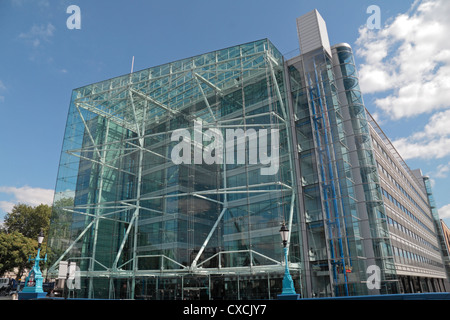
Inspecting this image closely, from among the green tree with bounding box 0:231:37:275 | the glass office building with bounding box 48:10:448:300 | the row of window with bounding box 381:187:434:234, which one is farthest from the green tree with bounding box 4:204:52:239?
the row of window with bounding box 381:187:434:234

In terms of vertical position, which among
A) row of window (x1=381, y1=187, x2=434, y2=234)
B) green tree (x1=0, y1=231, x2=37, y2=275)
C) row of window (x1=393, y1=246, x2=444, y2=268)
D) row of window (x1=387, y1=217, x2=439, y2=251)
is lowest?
row of window (x1=393, y1=246, x2=444, y2=268)

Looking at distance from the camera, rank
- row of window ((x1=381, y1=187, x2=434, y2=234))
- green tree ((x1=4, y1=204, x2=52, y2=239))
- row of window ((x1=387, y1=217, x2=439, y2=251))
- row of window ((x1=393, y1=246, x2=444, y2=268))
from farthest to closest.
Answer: green tree ((x1=4, y1=204, x2=52, y2=239)) < row of window ((x1=381, y1=187, x2=434, y2=234)) < row of window ((x1=387, y1=217, x2=439, y2=251)) < row of window ((x1=393, y1=246, x2=444, y2=268))

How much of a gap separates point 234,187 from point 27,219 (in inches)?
1690

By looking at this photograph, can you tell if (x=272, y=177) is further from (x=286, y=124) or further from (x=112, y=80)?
(x=112, y=80)

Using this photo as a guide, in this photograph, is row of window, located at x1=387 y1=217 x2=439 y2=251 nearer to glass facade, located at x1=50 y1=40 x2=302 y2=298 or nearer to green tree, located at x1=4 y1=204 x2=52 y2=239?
glass facade, located at x1=50 y1=40 x2=302 y2=298

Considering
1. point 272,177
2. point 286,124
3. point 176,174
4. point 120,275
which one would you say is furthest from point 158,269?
point 286,124

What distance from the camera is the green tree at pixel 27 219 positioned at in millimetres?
53594

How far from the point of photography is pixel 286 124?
27.4 metres

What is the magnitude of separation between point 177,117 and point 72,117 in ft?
43.7

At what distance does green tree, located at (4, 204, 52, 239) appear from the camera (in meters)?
53.6

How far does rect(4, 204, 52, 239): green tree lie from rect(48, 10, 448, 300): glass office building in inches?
956

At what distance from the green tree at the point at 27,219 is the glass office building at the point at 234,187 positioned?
24.3 metres

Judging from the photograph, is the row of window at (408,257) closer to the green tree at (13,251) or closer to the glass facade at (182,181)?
the glass facade at (182,181)

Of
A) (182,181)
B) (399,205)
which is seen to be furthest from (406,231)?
(182,181)
